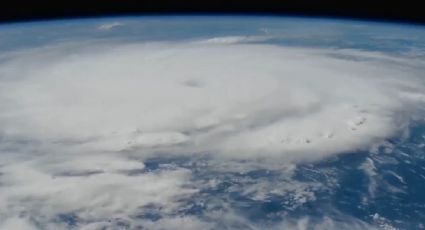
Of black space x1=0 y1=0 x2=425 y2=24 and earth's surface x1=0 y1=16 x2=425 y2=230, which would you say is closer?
earth's surface x1=0 y1=16 x2=425 y2=230

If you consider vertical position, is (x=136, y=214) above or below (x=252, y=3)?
below

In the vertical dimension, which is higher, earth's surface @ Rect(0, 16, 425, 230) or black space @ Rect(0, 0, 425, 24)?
black space @ Rect(0, 0, 425, 24)

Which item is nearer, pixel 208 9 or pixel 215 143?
pixel 215 143

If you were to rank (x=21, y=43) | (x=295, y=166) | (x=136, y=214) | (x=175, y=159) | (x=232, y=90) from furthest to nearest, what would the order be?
(x=21, y=43)
(x=232, y=90)
(x=175, y=159)
(x=295, y=166)
(x=136, y=214)

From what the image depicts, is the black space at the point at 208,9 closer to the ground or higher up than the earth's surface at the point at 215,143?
higher up

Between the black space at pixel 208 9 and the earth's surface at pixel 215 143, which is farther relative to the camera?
the black space at pixel 208 9

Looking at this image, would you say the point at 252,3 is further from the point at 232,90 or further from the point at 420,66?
the point at 420,66

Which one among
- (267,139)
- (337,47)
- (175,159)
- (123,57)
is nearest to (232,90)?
(267,139)

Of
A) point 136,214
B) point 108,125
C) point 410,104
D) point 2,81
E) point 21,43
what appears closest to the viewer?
point 136,214
